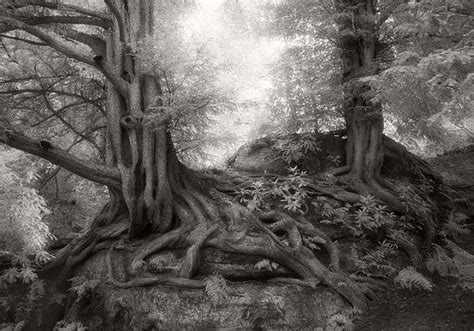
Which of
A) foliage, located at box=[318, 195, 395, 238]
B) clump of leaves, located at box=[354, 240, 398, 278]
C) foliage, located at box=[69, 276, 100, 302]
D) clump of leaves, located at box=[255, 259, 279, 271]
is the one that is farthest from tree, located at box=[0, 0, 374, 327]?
foliage, located at box=[318, 195, 395, 238]

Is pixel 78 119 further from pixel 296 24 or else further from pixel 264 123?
pixel 296 24

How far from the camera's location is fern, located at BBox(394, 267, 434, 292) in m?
4.95

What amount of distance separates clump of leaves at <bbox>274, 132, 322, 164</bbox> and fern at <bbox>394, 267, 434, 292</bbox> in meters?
3.34

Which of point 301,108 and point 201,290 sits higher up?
point 301,108

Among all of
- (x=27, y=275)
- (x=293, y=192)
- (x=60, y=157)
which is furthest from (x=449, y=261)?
(x=27, y=275)

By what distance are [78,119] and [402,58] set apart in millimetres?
7497

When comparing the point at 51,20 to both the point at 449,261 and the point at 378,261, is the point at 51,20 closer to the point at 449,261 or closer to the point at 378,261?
the point at 378,261

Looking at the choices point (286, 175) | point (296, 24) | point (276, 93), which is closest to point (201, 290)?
point (286, 175)

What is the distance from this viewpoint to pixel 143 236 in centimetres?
598

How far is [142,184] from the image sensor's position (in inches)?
235

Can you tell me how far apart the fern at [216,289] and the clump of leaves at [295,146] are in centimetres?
359

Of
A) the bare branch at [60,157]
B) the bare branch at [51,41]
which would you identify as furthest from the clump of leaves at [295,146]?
the bare branch at [51,41]

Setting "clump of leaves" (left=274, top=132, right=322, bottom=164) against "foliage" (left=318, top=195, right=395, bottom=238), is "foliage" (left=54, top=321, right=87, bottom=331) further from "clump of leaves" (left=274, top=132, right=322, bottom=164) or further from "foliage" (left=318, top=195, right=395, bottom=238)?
"clump of leaves" (left=274, top=132, right=322, bottom=164)

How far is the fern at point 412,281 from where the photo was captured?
16.2 ft
